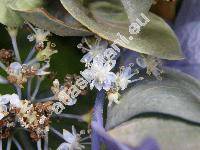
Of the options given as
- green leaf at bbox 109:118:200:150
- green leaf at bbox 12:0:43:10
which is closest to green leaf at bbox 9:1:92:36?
green leaf at bbox 12:0:43:10

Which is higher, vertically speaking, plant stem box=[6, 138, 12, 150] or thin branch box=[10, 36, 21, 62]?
thin branch box=[10, 36, 21, 62]

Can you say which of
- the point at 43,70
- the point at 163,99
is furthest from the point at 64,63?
the point at 163,99

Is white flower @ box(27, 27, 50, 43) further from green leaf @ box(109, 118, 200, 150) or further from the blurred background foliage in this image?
green leaf @ box(109, 118, 200, 150)

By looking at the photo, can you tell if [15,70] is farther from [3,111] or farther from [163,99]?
[163,99]

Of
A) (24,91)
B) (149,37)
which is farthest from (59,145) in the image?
(149,37)

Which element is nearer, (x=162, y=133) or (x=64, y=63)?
(x=162, y=133)

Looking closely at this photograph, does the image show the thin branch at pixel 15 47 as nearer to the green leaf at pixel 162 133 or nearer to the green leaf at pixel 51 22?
the green leaf at pixel 51 22

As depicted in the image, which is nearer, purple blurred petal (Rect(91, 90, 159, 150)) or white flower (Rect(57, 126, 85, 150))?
purple blurred petal (Rect(91, 90, 159, 150))
